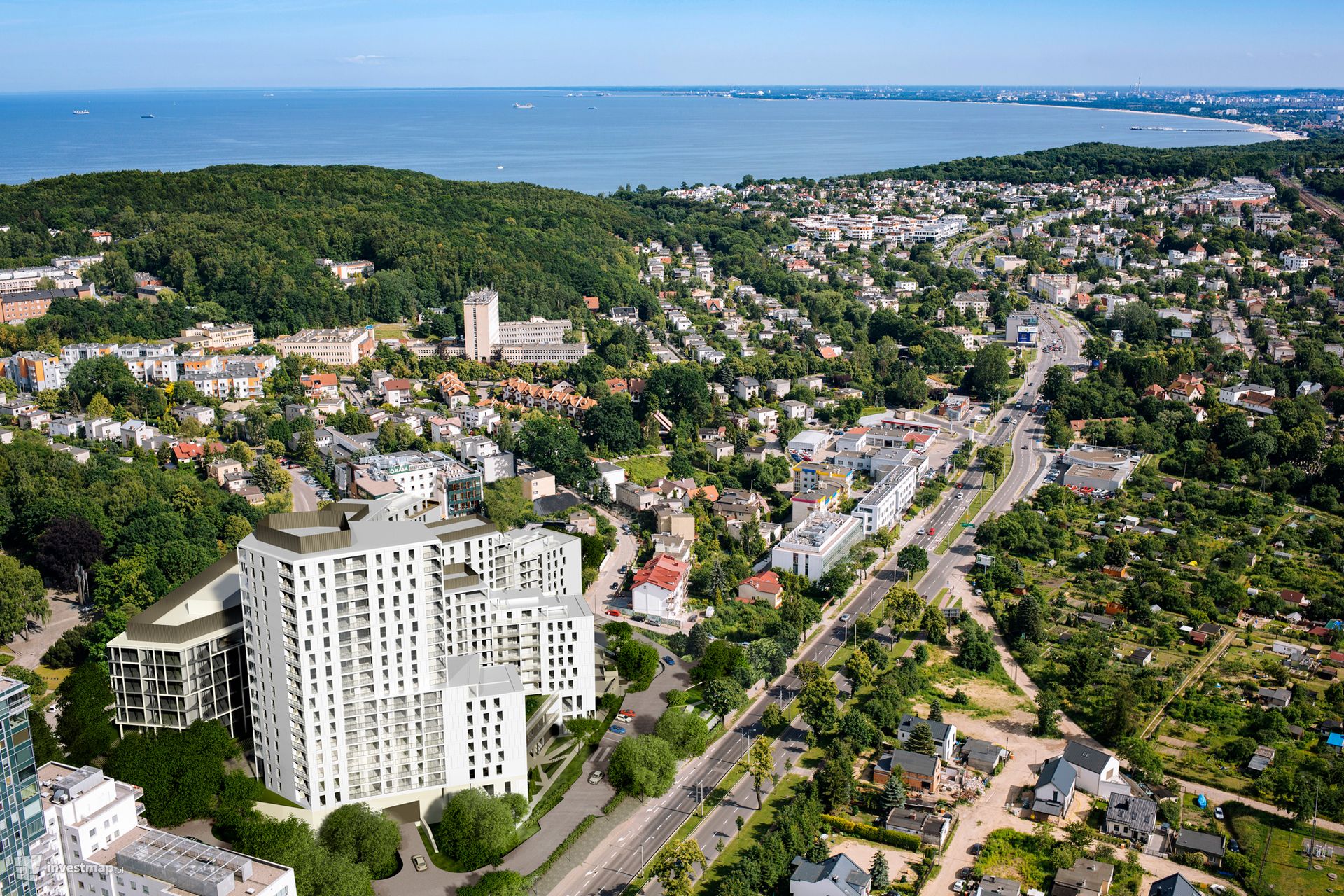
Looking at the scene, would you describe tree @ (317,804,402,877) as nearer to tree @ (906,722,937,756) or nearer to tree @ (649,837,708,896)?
tree @ (649,837,708,896)

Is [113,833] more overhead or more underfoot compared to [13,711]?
more underfoot

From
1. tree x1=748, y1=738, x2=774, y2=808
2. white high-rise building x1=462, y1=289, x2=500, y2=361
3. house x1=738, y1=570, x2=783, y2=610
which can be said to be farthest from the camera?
white high-rise building x1=462, y1=289, x2=500, y2=361

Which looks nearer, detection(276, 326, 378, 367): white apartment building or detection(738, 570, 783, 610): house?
detection(738, 570, 783, 610): house

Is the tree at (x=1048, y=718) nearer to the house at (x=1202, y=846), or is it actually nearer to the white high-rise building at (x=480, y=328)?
the house at (x=1202, y=846)

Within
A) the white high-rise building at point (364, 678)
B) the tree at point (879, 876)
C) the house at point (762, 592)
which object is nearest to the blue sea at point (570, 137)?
the house at point (762, 592)

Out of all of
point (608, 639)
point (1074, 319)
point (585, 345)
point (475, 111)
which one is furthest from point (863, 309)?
point (475, 111)

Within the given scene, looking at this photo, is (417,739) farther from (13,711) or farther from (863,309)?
(863,309)

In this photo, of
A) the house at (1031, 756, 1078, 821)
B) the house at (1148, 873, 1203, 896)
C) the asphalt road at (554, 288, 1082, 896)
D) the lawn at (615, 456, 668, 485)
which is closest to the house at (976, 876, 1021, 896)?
the house at (1148, 873, 1203, 896)
